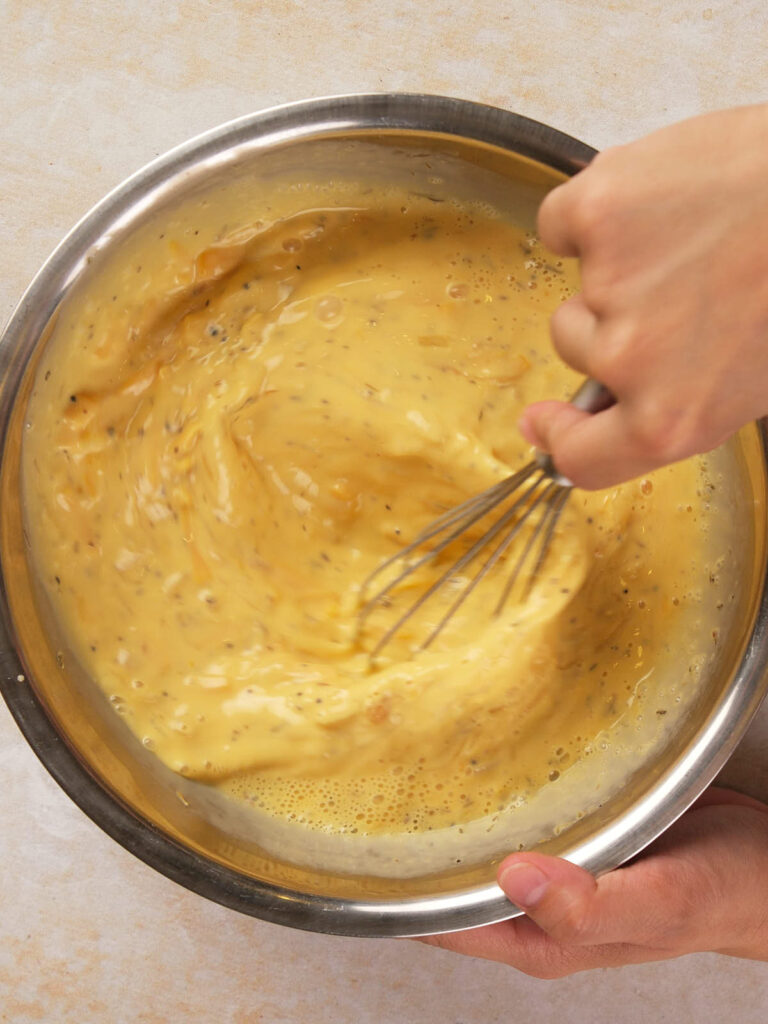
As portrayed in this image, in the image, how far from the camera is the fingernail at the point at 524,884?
70 cm

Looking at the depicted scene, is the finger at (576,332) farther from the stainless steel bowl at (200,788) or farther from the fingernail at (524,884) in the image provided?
the fingernail at (524,884)

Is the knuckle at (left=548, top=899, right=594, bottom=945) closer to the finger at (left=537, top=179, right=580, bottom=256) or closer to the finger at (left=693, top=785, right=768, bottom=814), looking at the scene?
the finger at (left=693, top=785, right=768, bottom=814)

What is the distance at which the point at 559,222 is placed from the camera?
1.68 feet

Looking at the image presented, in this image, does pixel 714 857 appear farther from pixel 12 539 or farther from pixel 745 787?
pixel 12 539

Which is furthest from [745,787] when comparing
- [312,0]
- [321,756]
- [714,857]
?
[312,0]

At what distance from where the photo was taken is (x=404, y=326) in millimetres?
833

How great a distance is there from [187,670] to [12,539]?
198 millimetres

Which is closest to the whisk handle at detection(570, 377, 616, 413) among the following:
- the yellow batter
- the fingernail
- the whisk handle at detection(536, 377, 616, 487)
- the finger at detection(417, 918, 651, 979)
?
the whisk handle at detection(536, 377, 616, 487)

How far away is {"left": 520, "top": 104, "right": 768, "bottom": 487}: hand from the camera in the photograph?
1.52 ft

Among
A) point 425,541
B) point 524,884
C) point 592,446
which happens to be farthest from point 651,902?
point 592,446

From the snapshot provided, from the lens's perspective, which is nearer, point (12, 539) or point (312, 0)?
point (12, 539)

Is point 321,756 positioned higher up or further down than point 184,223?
further down

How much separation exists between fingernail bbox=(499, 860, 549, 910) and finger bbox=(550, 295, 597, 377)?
428mm

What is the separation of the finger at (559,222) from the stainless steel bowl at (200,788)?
0.25 metres
